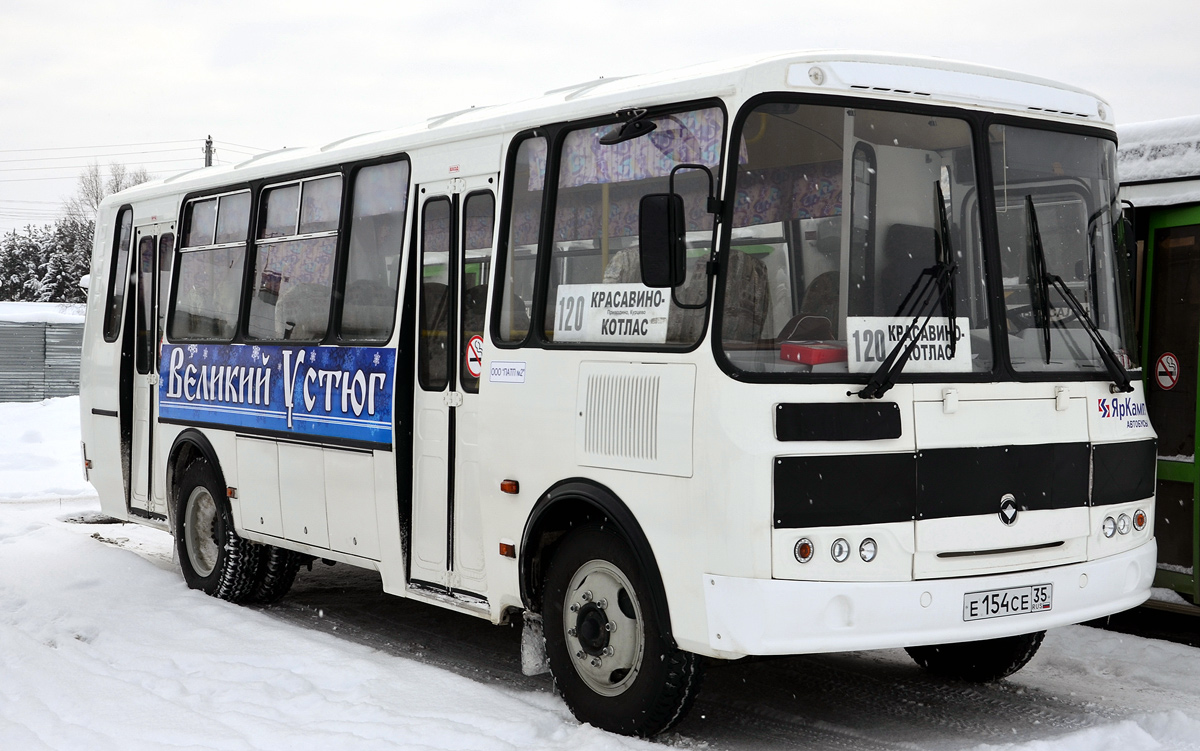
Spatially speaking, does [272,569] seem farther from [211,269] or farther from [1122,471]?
[1122,471]

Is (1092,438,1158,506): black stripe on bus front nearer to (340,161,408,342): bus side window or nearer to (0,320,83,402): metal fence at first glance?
(340,161,408,342): bus side window

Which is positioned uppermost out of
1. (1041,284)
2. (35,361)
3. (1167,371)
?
(1041,284)

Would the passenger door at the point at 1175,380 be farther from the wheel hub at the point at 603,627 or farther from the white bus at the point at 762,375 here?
the wheel hub at the point at 603,627

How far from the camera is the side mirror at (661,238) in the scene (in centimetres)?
532

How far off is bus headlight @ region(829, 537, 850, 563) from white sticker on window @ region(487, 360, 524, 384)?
187 centimetres

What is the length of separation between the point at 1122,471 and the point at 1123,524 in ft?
0.79

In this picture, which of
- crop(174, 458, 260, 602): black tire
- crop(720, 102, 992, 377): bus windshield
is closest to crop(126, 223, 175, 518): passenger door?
crop(174, 458, 260, 602): black tire

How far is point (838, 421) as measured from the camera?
5250mm

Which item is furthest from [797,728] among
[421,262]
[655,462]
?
[421,262]

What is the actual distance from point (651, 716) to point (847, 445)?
1.45 m

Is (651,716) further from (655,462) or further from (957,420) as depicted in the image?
(957,420)

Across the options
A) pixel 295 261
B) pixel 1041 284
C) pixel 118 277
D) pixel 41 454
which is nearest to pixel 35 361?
pixel 41 454

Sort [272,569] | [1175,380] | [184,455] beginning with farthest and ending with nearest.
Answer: [184,455]
[272,569]
[1175,380]

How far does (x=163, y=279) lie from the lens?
10.3 m
